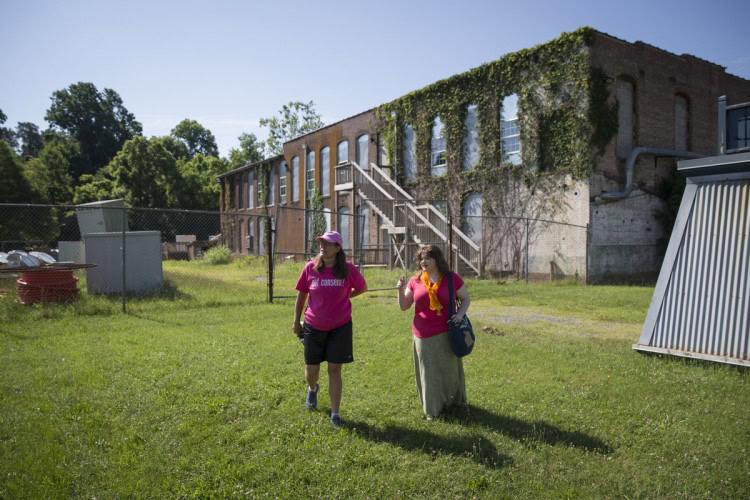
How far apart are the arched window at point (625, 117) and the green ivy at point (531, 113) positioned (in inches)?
40.2

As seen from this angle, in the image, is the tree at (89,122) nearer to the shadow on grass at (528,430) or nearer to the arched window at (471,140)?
the arched window at (471,140)

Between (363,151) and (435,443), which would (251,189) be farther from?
(435,443)

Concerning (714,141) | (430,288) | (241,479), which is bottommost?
(241,479)

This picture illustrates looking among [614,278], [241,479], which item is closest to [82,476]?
[241,479]

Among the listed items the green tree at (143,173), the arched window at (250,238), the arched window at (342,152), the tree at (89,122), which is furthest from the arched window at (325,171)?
the tree at (89,122)

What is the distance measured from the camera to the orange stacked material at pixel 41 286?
1043cm

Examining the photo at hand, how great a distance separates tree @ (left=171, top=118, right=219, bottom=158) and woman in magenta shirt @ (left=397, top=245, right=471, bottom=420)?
8543 centimetres

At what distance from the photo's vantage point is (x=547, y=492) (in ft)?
10.7

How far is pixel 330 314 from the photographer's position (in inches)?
175

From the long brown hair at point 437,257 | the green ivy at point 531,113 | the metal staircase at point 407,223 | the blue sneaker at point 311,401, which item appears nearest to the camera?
the long brown hair at point 437,257

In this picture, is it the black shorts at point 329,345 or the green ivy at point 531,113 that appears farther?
the green ivy at point 531,113

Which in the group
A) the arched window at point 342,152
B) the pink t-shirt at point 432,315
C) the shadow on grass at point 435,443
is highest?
the arched window at point 342,152

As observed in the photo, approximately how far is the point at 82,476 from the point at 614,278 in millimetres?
18383

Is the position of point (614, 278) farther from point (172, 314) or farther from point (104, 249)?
point (104, 249)
